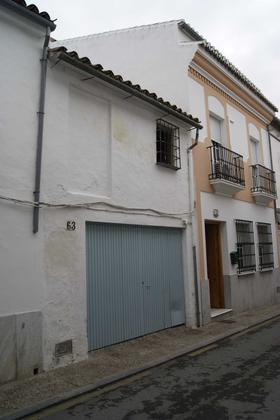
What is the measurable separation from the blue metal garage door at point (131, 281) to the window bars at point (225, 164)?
7.77 ft

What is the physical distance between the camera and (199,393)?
15.8ft

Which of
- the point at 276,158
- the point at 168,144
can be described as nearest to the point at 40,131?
the point at 168,144

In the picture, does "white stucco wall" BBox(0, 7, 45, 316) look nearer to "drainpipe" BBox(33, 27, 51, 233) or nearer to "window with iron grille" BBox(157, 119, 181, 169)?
"drainpipe" BBox(33, 27, 51, 233)

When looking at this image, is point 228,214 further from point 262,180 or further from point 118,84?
point 118,84

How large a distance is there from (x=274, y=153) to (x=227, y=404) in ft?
41.1

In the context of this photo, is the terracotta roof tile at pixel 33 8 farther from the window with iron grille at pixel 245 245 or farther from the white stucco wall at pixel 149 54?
the window with iron grille at pixel 245 245

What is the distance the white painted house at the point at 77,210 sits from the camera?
5.43m

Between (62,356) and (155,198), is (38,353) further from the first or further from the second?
(155,198)

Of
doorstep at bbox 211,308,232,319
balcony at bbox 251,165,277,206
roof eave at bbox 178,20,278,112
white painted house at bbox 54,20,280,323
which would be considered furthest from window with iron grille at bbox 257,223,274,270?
roof eave at bbox 178,20,278,112

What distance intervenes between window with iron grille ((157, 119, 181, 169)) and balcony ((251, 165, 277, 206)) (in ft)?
14.6

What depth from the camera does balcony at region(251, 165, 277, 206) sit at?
12.5 meters

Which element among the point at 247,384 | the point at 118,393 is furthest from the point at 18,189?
the point at 247,384

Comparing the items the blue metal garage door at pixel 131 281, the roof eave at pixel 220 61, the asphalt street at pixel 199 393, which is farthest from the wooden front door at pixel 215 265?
the roof eave at pixel 220 61

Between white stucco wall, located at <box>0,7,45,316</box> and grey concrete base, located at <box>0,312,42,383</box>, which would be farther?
white stucco wall, located at <box>0,7,45,316</box>
